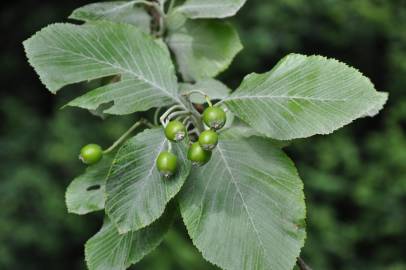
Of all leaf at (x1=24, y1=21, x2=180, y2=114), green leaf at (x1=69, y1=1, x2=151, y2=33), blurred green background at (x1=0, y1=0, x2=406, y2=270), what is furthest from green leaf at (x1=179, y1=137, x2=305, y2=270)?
blurred green background at (x1=0, y1=0, x2=406, y2=270)

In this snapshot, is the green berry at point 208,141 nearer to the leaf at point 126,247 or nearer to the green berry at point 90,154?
the leaf at point 126,247

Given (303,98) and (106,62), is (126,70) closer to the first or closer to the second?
(106,62)

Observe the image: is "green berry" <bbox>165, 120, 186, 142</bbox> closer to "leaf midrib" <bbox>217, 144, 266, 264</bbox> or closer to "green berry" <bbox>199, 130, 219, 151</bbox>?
"green berry" <bbox>199, 130, 219, 151</bbox>

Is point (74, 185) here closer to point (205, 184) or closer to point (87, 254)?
point (87, 254)

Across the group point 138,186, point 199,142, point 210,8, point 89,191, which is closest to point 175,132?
point 199,142

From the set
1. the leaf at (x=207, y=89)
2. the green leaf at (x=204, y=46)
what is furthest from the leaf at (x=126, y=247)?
the green leaf at (x=204, y=46)
